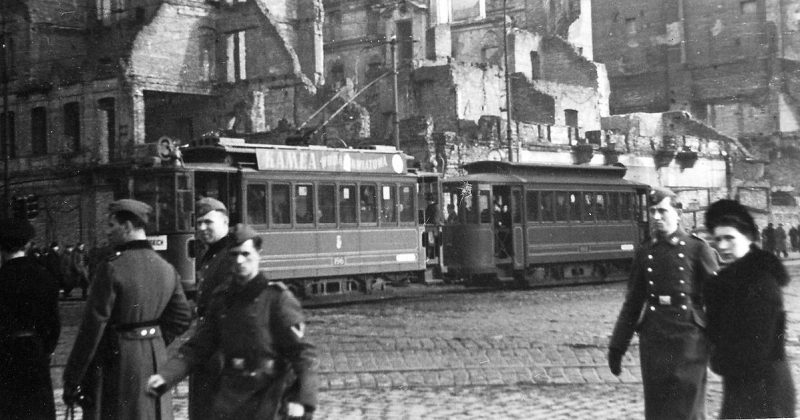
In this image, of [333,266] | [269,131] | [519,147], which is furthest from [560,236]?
[269,131]

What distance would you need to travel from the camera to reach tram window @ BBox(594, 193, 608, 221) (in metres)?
27.0

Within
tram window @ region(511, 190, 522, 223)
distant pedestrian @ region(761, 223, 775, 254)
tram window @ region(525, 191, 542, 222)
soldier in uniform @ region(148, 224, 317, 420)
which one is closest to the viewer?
soldier in uniform @ region(148, 224, 317, 420)

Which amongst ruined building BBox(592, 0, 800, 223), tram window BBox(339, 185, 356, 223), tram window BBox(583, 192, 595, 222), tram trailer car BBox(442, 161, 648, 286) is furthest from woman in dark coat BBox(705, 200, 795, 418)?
ruined building BBox(592, 0, 800, 223)

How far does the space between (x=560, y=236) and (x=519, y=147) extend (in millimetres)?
12115

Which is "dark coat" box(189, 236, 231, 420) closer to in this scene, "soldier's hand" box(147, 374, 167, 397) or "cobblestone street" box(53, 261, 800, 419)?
"soldier's hand" box(147, 374, 167, 397)

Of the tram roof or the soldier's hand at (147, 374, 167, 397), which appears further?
the tram roof

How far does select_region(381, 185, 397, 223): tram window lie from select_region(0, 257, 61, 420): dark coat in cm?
1561

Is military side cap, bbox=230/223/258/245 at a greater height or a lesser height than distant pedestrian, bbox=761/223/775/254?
greater

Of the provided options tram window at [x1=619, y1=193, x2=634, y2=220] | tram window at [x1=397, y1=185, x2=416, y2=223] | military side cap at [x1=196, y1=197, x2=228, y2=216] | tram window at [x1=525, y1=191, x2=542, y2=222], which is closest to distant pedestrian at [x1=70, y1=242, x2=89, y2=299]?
tram window at [x1=397, y1=185, x2=416, y2=223]

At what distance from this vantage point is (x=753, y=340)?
18.2 feet

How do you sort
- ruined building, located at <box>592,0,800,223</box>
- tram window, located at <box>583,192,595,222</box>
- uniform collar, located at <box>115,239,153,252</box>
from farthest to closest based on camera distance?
ruined building, located at <box>592,0,800,223</box>
tram window, located at <box>583,192,595,222</box>
uniform collar, located at <box>115,239,153,252</box>

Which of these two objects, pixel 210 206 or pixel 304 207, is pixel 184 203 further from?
pixel 210 206

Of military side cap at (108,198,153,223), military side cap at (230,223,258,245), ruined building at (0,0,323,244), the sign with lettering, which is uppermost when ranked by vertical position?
ruined building at (0,0,323,244)

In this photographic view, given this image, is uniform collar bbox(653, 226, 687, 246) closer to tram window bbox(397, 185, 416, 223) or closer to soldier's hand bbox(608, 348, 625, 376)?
soldier's hand bbox(608, 348, 625, 376)
